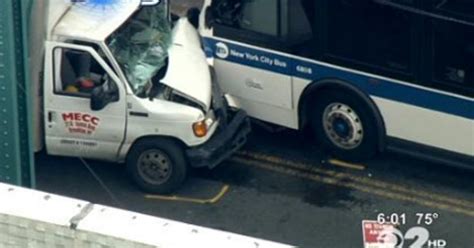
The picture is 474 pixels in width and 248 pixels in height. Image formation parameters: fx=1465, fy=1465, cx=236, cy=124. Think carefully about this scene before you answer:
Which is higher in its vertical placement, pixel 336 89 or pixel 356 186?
pixel 336 89

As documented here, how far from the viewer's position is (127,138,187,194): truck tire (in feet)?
51.5

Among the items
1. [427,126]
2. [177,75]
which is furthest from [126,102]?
[427,126]

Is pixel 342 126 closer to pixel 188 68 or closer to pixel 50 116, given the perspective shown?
pixel 188 68

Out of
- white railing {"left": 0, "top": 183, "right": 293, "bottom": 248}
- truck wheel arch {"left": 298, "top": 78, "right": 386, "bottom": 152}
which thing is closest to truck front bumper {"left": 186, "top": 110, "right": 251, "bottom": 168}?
truck wheel arch {"left": 298, "top": 78, "right": 386, "bottom": 152}

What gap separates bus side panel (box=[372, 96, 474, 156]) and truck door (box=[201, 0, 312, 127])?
117 centimetres

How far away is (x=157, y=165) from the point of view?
1579cm

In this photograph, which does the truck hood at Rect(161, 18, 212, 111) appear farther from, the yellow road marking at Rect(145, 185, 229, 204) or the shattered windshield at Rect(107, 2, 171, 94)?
the yellow road marking at Rect(145, 185, 229, 204)

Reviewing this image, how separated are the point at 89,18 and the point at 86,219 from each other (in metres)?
7.30

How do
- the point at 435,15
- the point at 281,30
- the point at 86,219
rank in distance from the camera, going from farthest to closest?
1. the point at 281,30
2. the point at 435,15
3. the point at 86,219

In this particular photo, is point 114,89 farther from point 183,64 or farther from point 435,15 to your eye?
point 435,15

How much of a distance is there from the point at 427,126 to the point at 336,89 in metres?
1.20

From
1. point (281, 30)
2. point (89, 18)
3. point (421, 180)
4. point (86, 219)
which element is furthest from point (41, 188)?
point (86, 219)

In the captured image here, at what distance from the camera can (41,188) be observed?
53.0 ft

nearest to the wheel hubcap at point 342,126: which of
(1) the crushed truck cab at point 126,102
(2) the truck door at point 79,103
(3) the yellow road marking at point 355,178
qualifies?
(3) the yellow road marking at point 355,178
